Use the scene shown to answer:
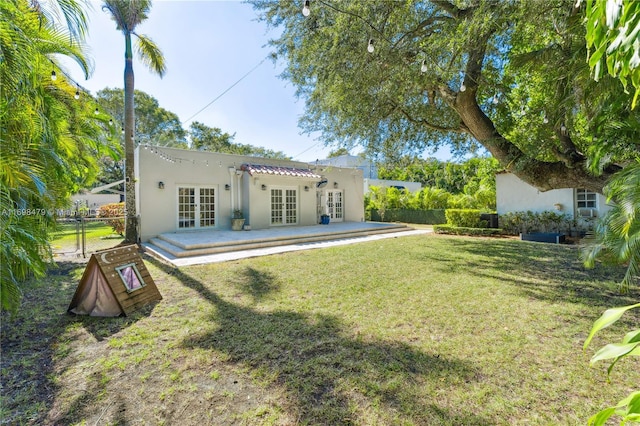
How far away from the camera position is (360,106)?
9391 mm

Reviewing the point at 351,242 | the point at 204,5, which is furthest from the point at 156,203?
the point at 351,242

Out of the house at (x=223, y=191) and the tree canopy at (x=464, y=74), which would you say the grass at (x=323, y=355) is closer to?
the tree canopy at (x=464, y=74)

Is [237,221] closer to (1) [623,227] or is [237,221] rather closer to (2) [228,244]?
(2) [228,244]

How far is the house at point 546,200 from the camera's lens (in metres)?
13.0

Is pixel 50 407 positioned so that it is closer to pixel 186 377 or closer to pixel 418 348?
pixel 186 377

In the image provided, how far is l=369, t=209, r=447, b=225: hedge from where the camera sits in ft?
69.2

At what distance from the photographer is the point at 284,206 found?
1625 centimetres

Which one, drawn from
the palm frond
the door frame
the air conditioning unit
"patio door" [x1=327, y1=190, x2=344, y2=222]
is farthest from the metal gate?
the air conditioning unit

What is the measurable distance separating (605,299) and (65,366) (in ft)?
27.7

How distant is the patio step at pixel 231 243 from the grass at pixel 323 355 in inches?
125

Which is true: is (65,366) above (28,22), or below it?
below

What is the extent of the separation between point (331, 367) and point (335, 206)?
16.0m

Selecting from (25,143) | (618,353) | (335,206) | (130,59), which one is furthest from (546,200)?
(130,59)

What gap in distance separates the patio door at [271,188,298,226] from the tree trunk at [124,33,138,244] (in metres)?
6.57
